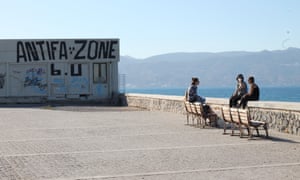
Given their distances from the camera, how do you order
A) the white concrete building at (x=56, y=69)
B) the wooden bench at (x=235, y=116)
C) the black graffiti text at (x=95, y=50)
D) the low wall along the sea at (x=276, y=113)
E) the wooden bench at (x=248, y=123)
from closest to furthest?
the wooden bench at (x=248, y=123)
the low wall along the sea at (x=276, y=113)
the wooden bench at (x=235, y=116)
the white concrete building at (x=56, y=69)
the black graffiti text at (x=95, y=50)

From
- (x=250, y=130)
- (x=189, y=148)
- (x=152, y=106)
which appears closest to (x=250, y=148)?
(x=189, y=148)

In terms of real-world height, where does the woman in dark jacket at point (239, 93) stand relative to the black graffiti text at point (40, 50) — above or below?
below

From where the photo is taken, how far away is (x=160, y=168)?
35.2ft

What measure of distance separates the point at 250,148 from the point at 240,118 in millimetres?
2361

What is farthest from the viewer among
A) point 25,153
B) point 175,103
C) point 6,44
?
point 6,44

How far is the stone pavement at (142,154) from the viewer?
33.7 ft

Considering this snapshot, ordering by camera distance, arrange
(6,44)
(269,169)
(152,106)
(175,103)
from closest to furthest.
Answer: (269,169) < (175,103) < (152,106) < (6,44)

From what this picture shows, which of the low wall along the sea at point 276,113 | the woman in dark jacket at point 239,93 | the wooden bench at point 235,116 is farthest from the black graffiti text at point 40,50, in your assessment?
the wooden bench at point 235,116

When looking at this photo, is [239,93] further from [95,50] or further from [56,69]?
[56,69]

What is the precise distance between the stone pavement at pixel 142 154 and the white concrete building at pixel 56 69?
817 inches

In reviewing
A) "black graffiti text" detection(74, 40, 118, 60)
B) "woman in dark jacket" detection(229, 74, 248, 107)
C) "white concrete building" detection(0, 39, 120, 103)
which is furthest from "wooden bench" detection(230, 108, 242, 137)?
"black graffiti text" detection(74, 40, 118, 60)

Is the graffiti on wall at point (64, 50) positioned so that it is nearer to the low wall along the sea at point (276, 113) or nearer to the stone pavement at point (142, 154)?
the low wall along the sea at point (276, 113)

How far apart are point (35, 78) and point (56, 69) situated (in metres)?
1.45

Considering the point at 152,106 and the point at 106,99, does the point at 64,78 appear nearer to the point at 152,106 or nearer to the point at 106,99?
the point at 106,99
